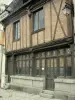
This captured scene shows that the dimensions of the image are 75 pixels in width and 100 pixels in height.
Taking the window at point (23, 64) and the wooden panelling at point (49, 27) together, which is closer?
the wooden panelling at point (49, 27)

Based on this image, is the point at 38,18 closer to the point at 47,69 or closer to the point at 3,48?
the point at 47,69

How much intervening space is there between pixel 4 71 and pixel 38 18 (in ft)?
23.0

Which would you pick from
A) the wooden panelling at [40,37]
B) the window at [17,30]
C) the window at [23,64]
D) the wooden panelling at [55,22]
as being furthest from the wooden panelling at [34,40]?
the window at [17,30]

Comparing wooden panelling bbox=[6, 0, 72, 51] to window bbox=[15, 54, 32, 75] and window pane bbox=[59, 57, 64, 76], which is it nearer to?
window bbox=[15, 54, 32, 75]

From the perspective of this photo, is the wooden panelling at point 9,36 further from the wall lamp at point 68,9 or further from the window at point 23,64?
the wall lamp at point 68,9

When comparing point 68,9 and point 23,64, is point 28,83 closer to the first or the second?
point 23,64

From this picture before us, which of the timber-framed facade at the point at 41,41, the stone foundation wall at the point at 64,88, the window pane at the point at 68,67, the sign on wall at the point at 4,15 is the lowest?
the stone foundation wall at the point at 64,88

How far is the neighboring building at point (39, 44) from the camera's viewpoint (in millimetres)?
12906

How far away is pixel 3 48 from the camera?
20969 millimetres

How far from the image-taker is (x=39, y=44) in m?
15.1

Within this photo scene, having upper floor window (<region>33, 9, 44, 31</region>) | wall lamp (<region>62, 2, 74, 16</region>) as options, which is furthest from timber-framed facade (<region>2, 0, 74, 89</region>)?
wall lamp (<region>62, 2, 74, 16</region>)

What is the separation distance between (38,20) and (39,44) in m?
1.83

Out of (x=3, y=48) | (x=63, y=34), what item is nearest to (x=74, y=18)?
(x=63, y=34)

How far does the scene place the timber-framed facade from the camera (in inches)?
511
